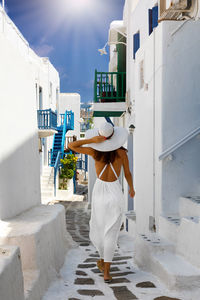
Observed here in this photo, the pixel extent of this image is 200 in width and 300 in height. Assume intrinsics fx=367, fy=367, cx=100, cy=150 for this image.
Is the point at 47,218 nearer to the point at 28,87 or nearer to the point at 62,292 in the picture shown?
the point at 62,292

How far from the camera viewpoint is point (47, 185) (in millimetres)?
18453

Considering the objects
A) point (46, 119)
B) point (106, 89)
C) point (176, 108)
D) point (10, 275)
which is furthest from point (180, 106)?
point (46, 119)

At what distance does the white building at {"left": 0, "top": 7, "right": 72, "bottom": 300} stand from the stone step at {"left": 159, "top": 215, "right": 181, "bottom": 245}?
1.53m

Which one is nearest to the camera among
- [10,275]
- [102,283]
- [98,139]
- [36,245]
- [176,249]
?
[10,275]

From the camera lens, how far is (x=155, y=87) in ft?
19.2

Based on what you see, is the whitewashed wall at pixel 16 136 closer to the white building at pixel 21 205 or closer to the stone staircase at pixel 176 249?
the white building at pixel 21 205

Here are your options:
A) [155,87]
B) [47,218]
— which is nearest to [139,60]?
[155,87]

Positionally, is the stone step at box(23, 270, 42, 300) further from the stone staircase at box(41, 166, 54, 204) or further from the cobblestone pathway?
the stone staircase at box(41, 166, 54, 204)

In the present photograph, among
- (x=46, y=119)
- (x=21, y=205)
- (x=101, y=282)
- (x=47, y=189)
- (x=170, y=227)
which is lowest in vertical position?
(x=47, y=189)

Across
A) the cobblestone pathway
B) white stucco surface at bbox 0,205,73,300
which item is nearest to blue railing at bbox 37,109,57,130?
the cobblestone pathway

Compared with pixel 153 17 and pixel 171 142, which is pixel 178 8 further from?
pixel 153 17

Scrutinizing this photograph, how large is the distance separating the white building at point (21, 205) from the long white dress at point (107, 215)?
673 millimetres

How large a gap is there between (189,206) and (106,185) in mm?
1350

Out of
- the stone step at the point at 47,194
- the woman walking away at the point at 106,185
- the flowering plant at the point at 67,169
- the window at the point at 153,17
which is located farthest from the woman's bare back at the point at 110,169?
the flowering plant at the point at 67,169
